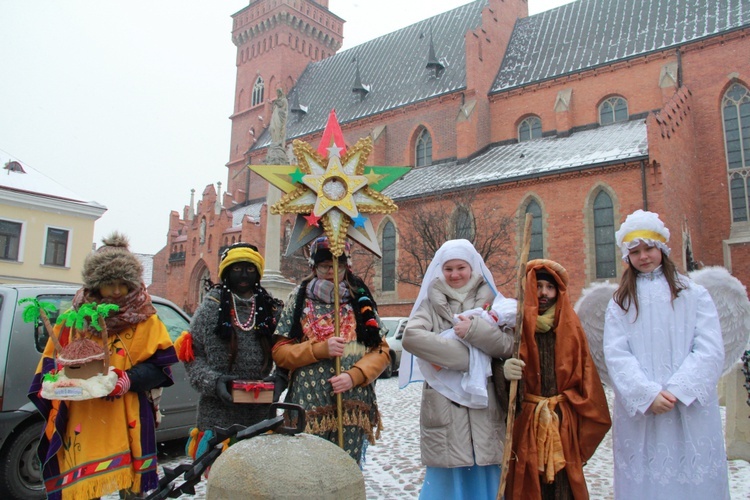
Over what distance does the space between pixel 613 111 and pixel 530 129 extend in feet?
11.7

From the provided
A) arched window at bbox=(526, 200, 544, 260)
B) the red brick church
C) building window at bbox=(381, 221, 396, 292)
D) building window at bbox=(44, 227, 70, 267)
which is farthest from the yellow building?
arched window at bbox=(526, 200, 544, 260)

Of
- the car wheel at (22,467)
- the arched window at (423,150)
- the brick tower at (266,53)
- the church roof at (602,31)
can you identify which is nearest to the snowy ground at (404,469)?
the car wheel at (22,467)

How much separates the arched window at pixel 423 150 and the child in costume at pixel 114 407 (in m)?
25.3

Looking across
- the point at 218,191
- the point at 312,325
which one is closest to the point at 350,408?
the point at 312,325

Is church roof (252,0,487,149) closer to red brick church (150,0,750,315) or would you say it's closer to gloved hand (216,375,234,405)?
red brick church (150,0,750,315)

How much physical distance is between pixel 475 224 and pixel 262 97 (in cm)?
2323

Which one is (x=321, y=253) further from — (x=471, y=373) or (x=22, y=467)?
(x=22, y=467)

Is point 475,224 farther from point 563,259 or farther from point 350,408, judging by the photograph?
point 350,408

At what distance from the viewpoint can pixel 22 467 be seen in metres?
4.40

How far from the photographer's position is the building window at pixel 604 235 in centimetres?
1991

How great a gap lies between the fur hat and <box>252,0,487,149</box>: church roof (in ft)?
82.7

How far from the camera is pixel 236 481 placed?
2016 millimetres

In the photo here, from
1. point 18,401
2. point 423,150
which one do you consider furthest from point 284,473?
point 423,150

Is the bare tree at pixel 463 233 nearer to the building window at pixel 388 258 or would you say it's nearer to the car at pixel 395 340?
the building window at pixel 388 258
